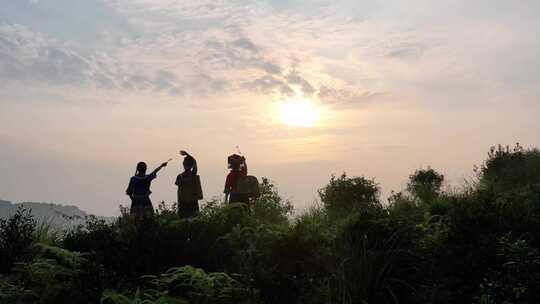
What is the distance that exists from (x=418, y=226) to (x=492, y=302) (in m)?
1.82

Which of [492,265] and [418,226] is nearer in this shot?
[492,265]

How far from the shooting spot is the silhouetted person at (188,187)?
1335 cm

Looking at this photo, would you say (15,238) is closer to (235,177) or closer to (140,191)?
(140,191)

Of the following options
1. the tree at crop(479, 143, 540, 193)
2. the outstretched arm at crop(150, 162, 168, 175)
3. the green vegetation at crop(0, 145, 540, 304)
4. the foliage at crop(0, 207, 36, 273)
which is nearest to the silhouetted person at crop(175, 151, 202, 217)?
the outstretched arm at crop(150, 162, 168, 175)

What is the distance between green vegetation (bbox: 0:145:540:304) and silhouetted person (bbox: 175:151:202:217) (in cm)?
444

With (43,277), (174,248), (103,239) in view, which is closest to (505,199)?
(174,248)

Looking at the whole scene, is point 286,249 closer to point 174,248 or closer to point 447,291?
point 174,248

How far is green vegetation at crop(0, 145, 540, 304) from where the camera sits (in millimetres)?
6074

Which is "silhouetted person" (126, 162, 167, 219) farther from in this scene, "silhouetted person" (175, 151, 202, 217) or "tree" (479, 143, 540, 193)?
"tree" (479, 143, 540, 193)

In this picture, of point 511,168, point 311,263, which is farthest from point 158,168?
point 511,168

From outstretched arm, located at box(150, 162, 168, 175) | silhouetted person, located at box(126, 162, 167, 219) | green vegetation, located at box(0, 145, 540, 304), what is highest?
outstretched arm, located at box(150, 162, 168, 175)

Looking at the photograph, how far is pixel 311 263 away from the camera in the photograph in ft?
23.2

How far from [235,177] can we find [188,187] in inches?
49.6

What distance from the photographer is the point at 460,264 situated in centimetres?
655
